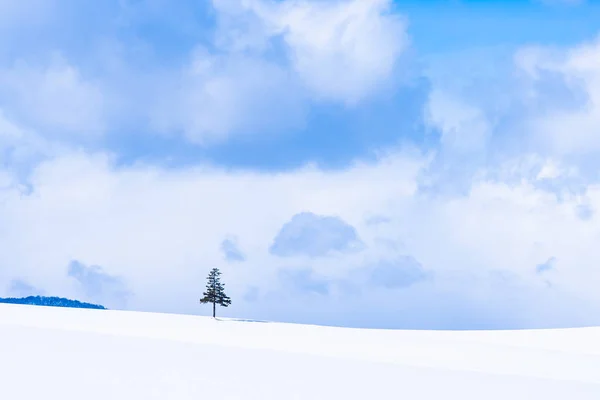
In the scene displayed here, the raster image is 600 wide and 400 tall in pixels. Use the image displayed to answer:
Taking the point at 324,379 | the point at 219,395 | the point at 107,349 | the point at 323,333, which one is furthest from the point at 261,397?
the point at 323,333

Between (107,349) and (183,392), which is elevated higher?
(107,349)

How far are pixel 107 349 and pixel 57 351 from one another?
1.46 metres

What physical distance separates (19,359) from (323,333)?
15.0 metres

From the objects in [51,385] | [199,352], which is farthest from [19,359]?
[199,352]

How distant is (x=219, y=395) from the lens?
55.0ft

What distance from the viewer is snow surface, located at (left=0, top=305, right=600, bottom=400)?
17422mm

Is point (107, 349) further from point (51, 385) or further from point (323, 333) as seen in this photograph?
point (323, 333)

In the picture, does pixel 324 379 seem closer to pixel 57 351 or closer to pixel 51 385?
pixel 51 385

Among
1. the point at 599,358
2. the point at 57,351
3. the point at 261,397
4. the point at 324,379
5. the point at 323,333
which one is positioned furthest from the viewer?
the point at 323,333

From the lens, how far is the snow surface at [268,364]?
17.4 metres

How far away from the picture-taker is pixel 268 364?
67.9 ft

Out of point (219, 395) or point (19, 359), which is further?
point (19, 359)

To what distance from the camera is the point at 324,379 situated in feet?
62.4

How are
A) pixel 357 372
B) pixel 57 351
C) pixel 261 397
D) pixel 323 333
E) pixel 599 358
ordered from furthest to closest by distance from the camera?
pixel 323 333 → pixel 599 358 → pixel 57 351 → pixel 357 372 → pixel 261 397
